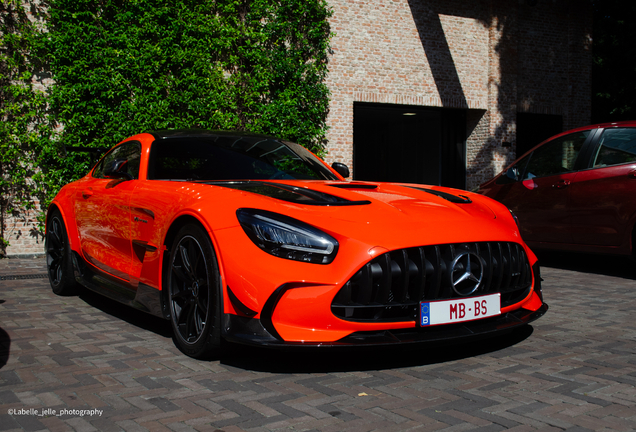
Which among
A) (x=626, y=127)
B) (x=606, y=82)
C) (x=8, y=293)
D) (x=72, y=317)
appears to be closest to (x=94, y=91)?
(x=8, y=293)

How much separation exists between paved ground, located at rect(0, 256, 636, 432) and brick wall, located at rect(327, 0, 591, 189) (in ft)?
29.5

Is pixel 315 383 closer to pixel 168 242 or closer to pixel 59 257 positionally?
pixel 168 242

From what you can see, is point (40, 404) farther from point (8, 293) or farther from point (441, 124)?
point (441, 124)

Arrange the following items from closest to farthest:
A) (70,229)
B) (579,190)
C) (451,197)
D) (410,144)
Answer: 1. (451,197)
2. (70,229)
3. (579,190)
4. (410,144)

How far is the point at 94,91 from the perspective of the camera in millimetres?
9938

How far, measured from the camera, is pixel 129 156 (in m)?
4.91

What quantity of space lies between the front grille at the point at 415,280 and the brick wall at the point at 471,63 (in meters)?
9.35

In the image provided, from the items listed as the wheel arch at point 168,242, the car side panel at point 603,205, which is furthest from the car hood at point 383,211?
the car side panel at point 603,205

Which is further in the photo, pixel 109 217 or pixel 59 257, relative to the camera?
pixel 59 257

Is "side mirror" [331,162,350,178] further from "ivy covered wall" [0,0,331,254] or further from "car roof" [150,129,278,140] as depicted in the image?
"ivy covered wall" [0,0,331,254]

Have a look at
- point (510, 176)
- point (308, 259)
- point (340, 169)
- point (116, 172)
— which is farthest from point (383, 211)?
point (510, 176)

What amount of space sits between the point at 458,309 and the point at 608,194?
4276 millimetres

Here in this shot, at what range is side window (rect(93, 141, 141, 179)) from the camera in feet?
15.3

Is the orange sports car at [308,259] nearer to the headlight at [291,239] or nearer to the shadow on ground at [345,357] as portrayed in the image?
the headlight at [291,239]
